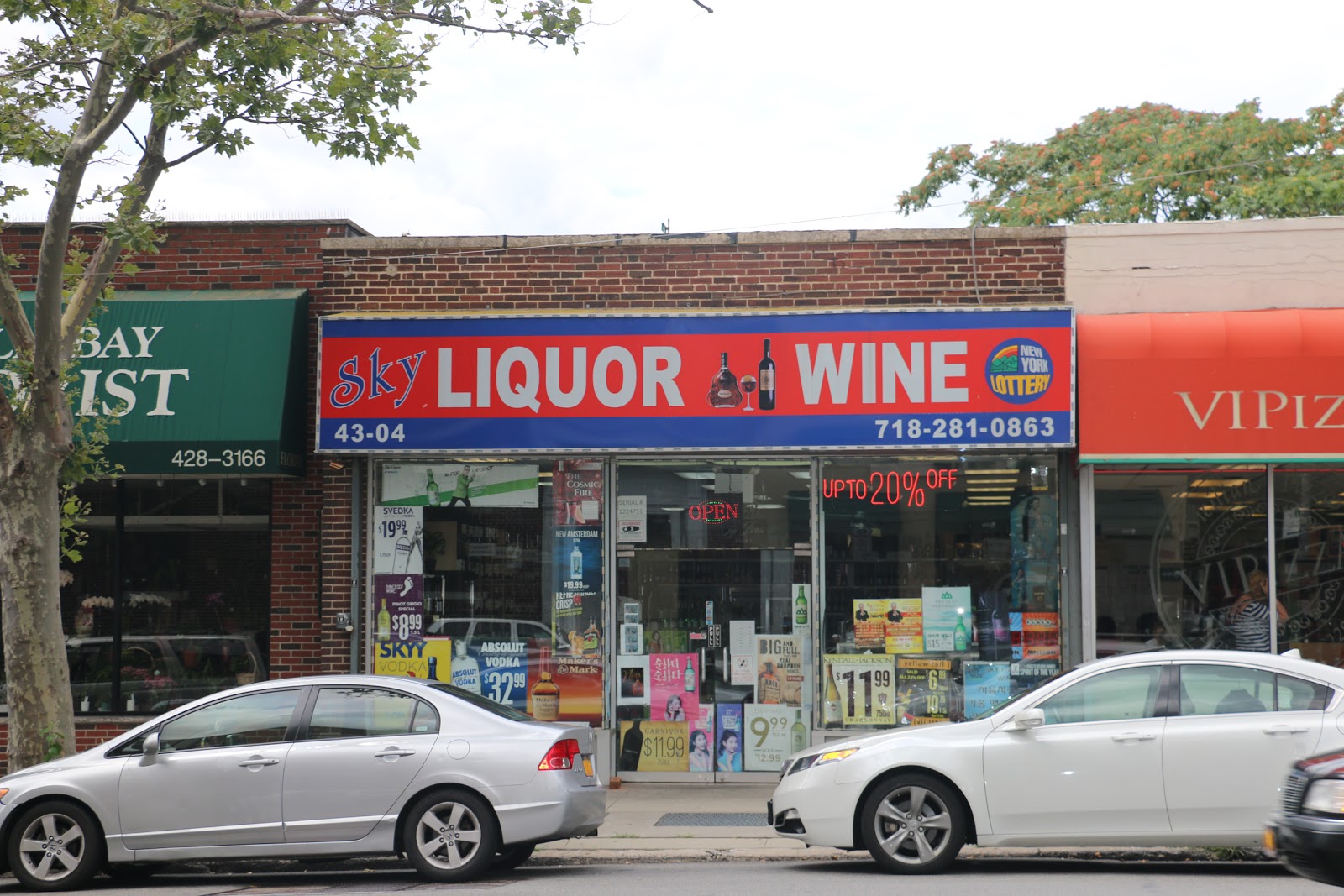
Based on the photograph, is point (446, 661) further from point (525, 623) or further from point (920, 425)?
point (920, 425)

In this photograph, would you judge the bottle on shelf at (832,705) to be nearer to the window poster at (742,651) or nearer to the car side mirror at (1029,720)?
the window poster at (742,651)

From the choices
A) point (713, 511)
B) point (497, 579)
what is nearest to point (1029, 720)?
point (713, 511)

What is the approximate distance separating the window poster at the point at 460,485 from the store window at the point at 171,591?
1399 mm

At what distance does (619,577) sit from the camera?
13453 millimetres

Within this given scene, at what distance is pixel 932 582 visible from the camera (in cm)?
1317

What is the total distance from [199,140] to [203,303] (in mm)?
2616

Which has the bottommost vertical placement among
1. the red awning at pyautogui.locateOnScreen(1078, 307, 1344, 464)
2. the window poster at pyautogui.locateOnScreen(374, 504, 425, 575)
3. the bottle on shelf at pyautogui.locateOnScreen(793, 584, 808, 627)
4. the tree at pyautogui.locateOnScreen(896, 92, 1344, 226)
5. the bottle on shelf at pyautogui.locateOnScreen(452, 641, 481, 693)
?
the bottle on shelf at pyautogui.locateOnScreen(452, 641, 481, 693)

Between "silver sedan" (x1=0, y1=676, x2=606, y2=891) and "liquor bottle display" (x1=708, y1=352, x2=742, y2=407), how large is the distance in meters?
4.40

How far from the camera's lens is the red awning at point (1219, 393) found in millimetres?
12297

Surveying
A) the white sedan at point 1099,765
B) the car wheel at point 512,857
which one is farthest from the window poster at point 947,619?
the car wheel at point 512,857

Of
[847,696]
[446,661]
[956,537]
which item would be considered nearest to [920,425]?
[956,537]

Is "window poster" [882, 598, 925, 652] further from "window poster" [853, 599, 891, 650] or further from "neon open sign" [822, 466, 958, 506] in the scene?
"neon open sign" [822, 466, 958, 506]

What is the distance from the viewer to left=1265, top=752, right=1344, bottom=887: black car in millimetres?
6141

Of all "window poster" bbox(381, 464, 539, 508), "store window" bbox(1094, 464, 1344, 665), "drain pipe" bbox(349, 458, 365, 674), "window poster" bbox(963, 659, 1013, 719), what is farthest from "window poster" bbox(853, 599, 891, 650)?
"drain pipe" bbox(349, 458, 365, 674)
